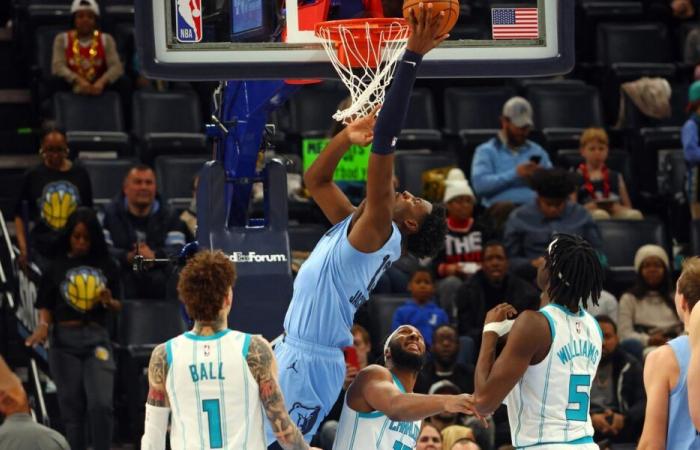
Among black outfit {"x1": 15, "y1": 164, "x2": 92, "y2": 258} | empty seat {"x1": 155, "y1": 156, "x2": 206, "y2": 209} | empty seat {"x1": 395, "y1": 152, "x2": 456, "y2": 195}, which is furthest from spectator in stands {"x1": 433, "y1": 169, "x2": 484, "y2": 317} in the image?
black outfit {"x1": 15, "y1": 164, "x2": 92, "y2": 258}

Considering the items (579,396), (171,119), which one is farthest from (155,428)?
(171,119)

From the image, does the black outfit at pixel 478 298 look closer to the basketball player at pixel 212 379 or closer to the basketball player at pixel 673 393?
the basketball player at pixel 673 393

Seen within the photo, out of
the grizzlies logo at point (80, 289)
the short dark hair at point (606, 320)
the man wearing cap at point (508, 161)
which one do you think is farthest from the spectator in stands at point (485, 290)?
the grizzlies logo at point (80, 289)

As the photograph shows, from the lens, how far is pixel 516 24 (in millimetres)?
6852

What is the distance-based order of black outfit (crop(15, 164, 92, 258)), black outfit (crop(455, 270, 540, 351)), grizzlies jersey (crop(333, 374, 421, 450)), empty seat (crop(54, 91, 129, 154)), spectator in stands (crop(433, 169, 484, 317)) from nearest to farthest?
grizzlies jersey (crop(333, 374, 421, 450)) < black outfit (crop(455, 270, 540, 351)) < black outfit (crop(15, 164, 92, 258)) < spectator in stands (crop(433, 169, 484, 317)) < empty seat (crop(54, 91, 129, 154))

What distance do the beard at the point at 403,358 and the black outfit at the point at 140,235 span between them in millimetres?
4208

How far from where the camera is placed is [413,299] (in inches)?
417

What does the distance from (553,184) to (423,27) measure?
5.10 m

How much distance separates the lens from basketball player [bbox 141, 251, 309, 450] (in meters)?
5.74

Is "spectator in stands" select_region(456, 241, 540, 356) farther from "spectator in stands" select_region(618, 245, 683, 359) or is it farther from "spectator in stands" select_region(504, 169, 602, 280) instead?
"spectator in stands" select_region(618, 245, 683, 359)

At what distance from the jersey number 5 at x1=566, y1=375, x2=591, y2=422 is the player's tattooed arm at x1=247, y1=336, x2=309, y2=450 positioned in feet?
3.86

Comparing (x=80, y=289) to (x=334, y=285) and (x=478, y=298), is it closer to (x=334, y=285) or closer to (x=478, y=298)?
(x=478, y=298)

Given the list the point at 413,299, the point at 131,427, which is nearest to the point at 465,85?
the point at 413,299

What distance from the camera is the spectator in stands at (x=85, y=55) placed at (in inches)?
482
